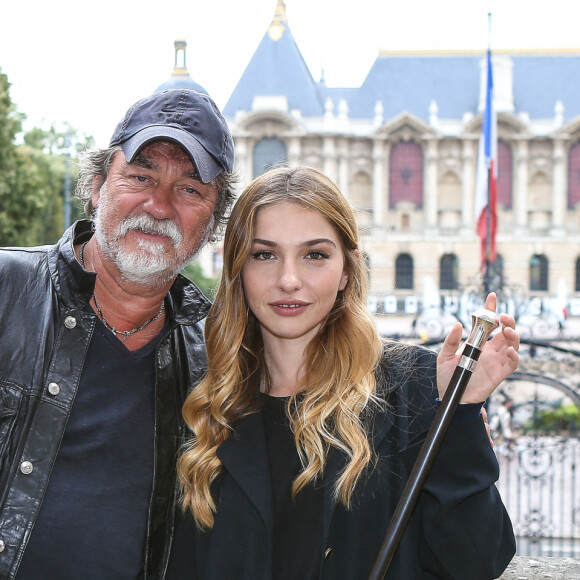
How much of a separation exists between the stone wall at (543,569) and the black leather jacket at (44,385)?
1.01 meters

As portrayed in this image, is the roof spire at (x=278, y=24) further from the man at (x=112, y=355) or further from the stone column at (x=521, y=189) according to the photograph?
the man at (x=112, y=355)

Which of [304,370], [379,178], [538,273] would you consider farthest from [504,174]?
[304,370]

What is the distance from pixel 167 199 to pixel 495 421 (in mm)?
10561

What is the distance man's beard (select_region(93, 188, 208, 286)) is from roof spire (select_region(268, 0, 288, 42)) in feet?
114

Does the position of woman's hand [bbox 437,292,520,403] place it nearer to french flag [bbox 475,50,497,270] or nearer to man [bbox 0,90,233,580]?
man [bbox 0,90,233,580]

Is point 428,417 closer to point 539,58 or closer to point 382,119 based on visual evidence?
point 382,119

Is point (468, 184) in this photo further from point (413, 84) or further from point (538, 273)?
point (413, 84)

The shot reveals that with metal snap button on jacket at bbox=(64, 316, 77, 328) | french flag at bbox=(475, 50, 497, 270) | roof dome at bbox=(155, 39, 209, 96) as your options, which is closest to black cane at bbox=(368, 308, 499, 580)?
metal snap button on jacket at bbox=(64, 316, 77, 328)

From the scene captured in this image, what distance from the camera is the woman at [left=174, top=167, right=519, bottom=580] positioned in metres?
1.59

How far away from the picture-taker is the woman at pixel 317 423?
1.59 m

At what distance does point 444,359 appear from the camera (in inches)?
64.5

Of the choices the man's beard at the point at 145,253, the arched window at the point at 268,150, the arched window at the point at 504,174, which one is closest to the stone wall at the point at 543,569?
the man's beard at the point at 145,253

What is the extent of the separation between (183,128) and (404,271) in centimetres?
3223

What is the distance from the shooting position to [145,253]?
2004 mm
